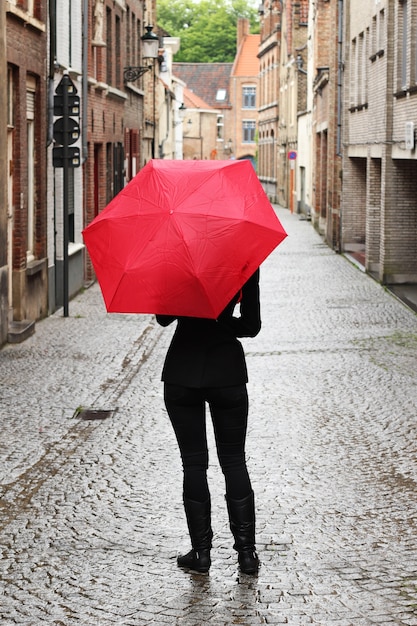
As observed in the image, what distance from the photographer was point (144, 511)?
7086 mm

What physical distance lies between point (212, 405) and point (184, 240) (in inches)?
33.3

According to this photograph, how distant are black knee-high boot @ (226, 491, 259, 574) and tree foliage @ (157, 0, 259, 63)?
107 metres

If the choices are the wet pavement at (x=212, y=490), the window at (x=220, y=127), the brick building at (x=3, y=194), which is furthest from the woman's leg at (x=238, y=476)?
the window at (x=220, y=127)

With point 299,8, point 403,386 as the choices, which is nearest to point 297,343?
point 403,386

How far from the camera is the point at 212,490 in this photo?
25.1 feet

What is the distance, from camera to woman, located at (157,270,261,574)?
5707 millimetres

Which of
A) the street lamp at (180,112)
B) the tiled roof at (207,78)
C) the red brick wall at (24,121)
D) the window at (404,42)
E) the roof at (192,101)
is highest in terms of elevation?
the tiled roof at (207,78)

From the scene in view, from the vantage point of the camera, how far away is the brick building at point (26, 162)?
1552cm

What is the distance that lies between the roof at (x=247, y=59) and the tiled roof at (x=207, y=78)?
428 cm

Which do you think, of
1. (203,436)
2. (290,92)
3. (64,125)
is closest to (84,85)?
(64,125)

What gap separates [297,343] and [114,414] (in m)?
5.13

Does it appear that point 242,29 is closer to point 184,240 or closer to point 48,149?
point 48,149

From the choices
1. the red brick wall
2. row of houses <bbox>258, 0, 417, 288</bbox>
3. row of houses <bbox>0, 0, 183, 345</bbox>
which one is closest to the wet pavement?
row of houses <bbox>0, 0, 183, 345</bbox>

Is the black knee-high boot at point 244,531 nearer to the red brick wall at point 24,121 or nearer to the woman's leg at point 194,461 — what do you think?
the woman's leg at point 194,461
